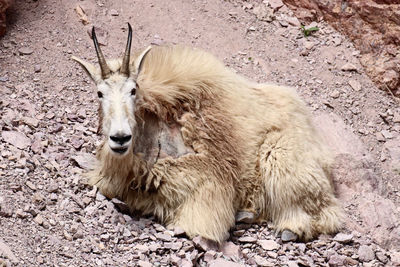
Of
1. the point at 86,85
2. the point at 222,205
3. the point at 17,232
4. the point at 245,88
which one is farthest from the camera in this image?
the point at 86,85

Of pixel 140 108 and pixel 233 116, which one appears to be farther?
pixel 233 116

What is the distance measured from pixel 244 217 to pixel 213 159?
849mm

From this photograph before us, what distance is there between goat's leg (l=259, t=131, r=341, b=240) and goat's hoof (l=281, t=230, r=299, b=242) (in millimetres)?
43

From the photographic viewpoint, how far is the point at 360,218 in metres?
8.27

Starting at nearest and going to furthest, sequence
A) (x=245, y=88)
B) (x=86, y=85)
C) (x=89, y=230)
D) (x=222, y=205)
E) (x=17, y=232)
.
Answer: (x=17, y=232) → (x=89, y=230) → (x=222, y=205) → (x=245, y=88) → (x=86, y=85)

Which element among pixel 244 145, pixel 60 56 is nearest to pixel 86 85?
pixel 60 56

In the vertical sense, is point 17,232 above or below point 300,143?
below

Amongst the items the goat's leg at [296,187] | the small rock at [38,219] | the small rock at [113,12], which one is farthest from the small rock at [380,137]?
the small rock at [38,219]

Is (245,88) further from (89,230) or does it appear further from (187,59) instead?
(89,230)

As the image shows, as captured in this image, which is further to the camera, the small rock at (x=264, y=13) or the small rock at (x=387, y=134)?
the small rock at (x=264, y=13)

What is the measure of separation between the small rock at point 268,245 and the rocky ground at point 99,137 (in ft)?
0.06

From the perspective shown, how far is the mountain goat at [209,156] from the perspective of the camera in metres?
7.38

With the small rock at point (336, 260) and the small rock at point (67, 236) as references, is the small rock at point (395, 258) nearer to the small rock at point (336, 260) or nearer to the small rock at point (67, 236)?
the small rock at point (336, 260)

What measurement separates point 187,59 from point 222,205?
184cm
